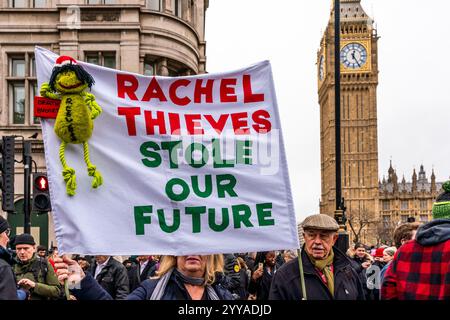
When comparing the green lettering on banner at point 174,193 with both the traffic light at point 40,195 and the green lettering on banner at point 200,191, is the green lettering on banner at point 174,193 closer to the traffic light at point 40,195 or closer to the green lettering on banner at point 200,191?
the green lettering on banner at point 200,191

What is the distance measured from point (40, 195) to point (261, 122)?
23.2ft

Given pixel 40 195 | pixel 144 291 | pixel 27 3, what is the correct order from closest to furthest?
pixel 144 291 < pixel 40 195 < pixel 27 3

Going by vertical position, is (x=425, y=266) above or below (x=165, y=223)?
below

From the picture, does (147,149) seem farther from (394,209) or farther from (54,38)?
(394,209)

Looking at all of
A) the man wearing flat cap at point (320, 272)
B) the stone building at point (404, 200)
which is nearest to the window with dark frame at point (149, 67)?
the man wearing flat cap at point (320, 272)

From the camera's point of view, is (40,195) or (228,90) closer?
(228,90)

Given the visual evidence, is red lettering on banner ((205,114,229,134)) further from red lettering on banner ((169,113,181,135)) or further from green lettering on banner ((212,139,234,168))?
red lettering on banner ((169,113,181,135))

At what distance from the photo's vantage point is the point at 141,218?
4387 millimetres

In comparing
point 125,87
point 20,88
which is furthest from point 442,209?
point 20,88

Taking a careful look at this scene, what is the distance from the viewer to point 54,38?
24.8 m

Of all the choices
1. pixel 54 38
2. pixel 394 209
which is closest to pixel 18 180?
pixel 54 38

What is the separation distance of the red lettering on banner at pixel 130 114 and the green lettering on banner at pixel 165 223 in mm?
559

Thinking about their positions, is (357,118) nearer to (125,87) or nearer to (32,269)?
(32,269)

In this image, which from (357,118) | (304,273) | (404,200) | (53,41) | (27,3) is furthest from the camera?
(404,200)
